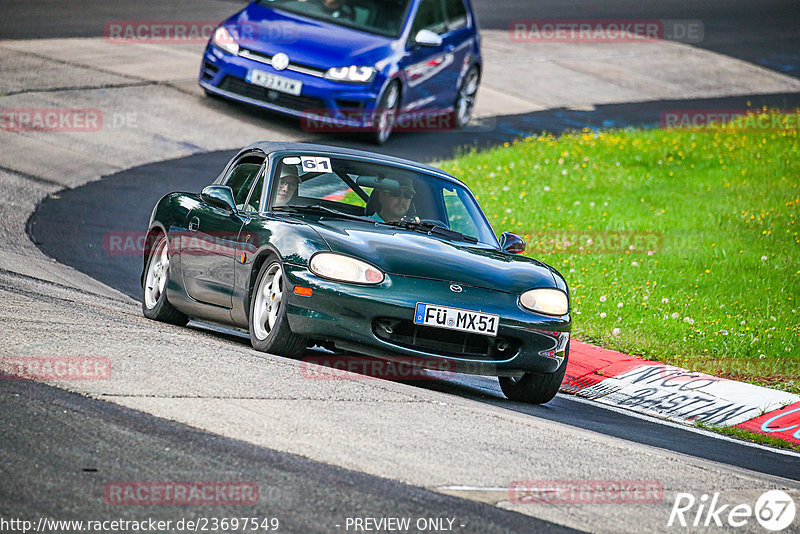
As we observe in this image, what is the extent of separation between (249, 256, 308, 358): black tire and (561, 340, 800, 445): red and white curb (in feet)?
9.03

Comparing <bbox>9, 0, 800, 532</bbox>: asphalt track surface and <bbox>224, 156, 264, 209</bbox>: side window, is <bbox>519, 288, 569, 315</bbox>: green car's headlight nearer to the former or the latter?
<bbox>9, 0, 800, 532</bbox>: asphalt track surface

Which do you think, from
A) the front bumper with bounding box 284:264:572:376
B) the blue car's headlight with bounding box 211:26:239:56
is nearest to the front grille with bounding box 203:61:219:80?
the blue car's headlight with bounding box 211:26:239:56

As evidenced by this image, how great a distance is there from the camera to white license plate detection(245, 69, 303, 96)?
16281 mm

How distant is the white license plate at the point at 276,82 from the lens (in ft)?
53.4

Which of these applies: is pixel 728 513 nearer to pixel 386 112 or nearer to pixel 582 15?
pixel 386 112

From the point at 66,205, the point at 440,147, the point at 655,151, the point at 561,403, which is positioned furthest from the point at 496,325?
the point at 655,151

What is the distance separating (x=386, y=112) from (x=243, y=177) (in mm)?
8052

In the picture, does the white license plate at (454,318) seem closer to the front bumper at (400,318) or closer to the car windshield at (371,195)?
the front bumper at (400,318)

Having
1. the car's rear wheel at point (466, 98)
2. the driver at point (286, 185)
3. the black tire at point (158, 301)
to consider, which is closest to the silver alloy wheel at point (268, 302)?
the driver at point (286, 185)

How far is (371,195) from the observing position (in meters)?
8.53

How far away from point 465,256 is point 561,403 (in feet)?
4.90

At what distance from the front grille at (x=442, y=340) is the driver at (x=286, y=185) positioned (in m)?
1.48

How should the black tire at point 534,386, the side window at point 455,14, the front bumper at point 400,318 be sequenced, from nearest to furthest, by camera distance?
the front bumper at point 400,318 → the black tire at point 534,386 → the side window at point 455,14

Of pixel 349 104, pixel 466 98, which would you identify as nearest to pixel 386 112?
pixel 349 104
